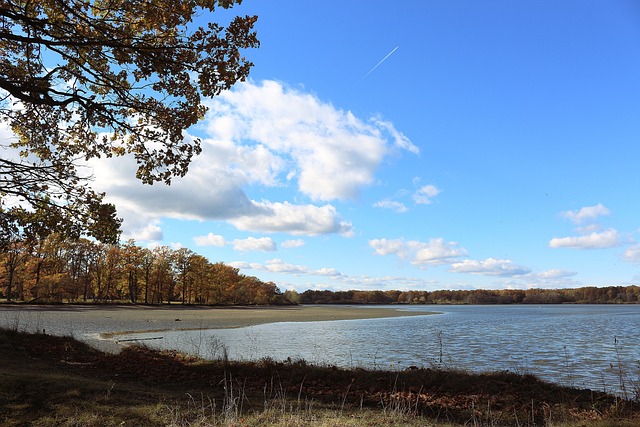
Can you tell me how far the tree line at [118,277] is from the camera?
6575cm

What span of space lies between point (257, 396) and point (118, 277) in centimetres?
8158

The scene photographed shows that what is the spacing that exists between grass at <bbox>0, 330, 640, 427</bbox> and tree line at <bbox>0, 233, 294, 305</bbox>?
48.4 meters

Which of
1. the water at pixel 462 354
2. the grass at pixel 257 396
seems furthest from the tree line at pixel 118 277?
the grass at pixel 257 396

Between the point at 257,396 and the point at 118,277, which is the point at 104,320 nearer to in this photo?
the point at 257,396

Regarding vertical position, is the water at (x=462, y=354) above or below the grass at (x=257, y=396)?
below

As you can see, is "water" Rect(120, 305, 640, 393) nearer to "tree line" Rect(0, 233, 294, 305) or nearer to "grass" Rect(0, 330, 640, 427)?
"grass" Rect(0, 330, 640, 427)

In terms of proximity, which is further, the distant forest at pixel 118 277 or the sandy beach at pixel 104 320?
the distant forest at pixel 118 277

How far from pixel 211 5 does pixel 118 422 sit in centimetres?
720

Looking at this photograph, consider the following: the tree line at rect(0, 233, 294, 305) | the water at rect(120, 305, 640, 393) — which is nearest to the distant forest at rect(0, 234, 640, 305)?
the tree line at rect(0, 233, 294, 305)

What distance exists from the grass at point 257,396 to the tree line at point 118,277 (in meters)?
48.4

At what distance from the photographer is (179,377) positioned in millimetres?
12305

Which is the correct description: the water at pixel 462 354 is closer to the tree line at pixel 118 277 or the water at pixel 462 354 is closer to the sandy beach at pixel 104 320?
the sandy beach at pixel 104 320

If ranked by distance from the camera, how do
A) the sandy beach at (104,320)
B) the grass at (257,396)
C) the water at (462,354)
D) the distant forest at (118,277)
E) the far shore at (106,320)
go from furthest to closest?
the distant forest at (118,277)
the far shore at (106,320)
the sandy beach at (104,320)
the water at (462,354)
the grass at (257,396)

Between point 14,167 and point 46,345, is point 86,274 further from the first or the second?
point 14,167
